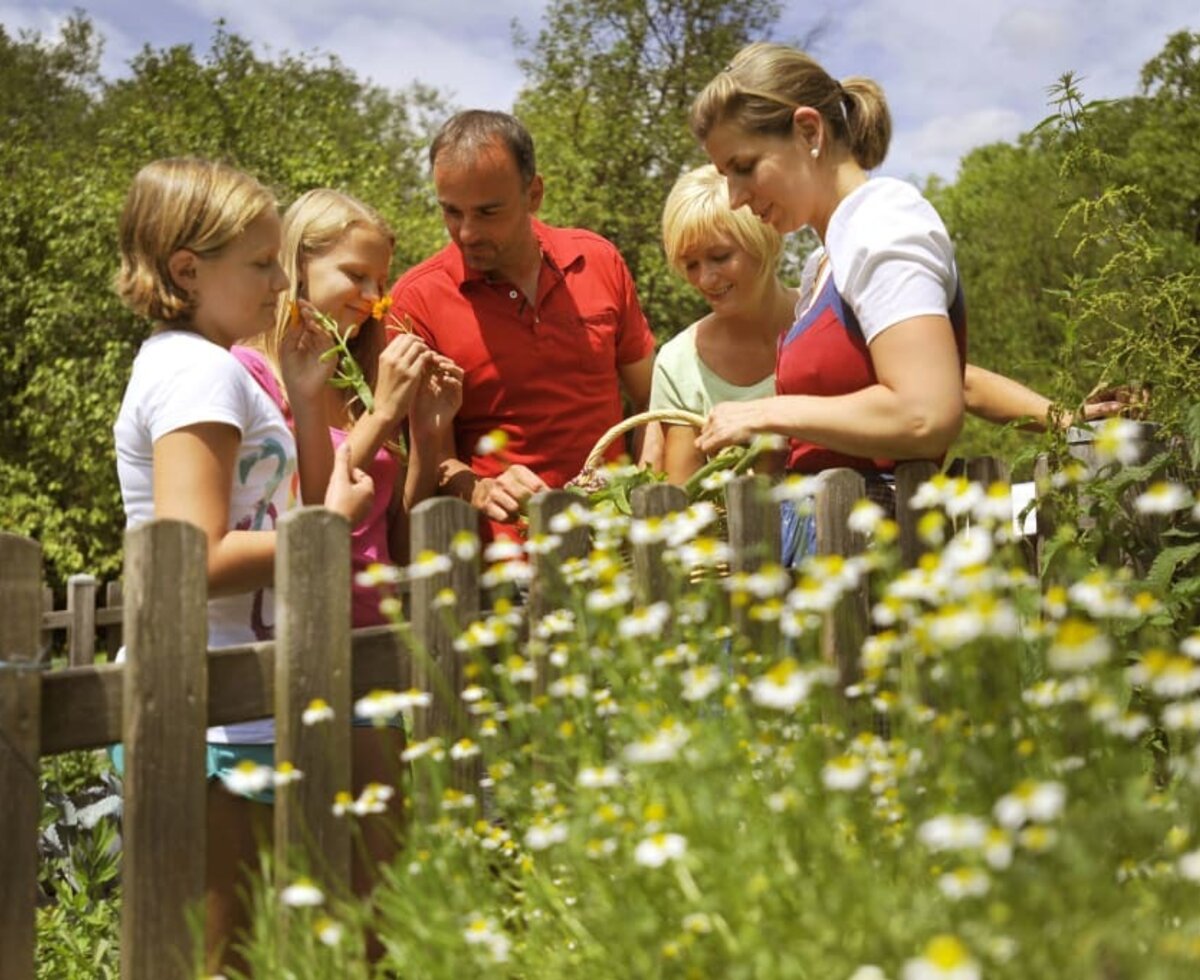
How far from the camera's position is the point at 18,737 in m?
2.58

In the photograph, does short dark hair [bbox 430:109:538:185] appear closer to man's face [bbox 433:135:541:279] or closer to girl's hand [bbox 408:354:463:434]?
man's face [bbox 433:135:541:279]

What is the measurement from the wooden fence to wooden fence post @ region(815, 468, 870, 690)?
0.72 metres

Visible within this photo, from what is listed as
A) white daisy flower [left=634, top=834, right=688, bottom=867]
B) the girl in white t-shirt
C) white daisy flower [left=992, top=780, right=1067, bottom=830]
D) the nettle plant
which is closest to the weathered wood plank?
the girl in white t-shirt

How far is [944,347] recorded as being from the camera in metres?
3.05

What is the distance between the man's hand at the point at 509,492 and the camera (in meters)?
3.70

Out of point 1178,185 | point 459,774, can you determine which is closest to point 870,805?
point 459,774

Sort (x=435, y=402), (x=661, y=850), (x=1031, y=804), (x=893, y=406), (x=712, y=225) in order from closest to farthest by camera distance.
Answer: (x=1031, y=804)
(x=661, y=850)
(x=893, y=406)
(x=435, y=402)
(x=712, y=225)

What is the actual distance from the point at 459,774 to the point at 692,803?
1186mm

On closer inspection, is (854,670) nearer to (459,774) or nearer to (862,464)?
(862,464)

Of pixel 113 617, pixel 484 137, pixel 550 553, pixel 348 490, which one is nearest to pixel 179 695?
pixel 348 490

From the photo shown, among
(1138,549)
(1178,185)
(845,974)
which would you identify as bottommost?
(845,974)

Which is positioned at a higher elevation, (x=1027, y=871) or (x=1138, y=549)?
→ (x=1138, y=549)

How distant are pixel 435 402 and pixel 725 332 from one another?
0.82m

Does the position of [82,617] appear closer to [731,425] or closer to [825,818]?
[731,425]
